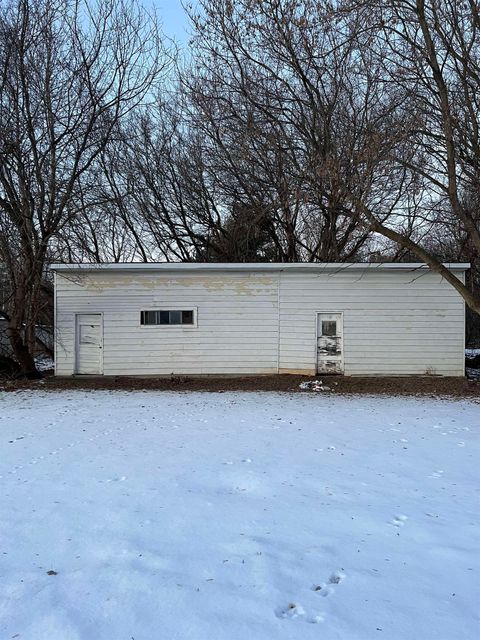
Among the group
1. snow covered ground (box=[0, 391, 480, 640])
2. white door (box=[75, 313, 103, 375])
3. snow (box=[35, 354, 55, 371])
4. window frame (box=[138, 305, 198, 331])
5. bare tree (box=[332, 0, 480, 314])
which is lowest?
snow (box=[35, 354, 55, 371])

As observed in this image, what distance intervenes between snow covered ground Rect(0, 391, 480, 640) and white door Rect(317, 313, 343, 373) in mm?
6580

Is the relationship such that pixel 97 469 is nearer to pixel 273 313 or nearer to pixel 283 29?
pixel 273 313

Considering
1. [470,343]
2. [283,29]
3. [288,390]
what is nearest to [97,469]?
[288,390]

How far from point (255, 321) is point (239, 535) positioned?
1024 cm

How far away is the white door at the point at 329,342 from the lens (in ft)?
44.4

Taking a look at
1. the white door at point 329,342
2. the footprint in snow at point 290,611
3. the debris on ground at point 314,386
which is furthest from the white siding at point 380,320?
the footprint in snow at point 290,611

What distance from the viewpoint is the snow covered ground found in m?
2.44

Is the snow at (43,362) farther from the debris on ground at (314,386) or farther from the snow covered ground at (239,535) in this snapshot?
the snow covered ground at (239,535)

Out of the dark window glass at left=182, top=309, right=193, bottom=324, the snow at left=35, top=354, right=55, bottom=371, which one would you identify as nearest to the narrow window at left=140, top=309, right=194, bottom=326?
the dark window glass at left=182, top=309, right=193, bottom=324

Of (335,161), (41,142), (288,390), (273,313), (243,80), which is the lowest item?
(288,390)

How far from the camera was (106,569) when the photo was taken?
293 centimetres

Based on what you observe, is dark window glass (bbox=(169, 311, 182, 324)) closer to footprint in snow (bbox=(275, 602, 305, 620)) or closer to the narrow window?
the narrow window

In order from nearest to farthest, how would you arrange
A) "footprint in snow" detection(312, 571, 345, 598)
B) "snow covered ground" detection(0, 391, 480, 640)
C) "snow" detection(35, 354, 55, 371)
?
"snow covered ground" detection(0, 391, 480, 640) → "footprint in snow" detection(312, 571, 345, 598) → "snow" detection(35, 354, 55, 371)

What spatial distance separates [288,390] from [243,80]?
8.52 metres
